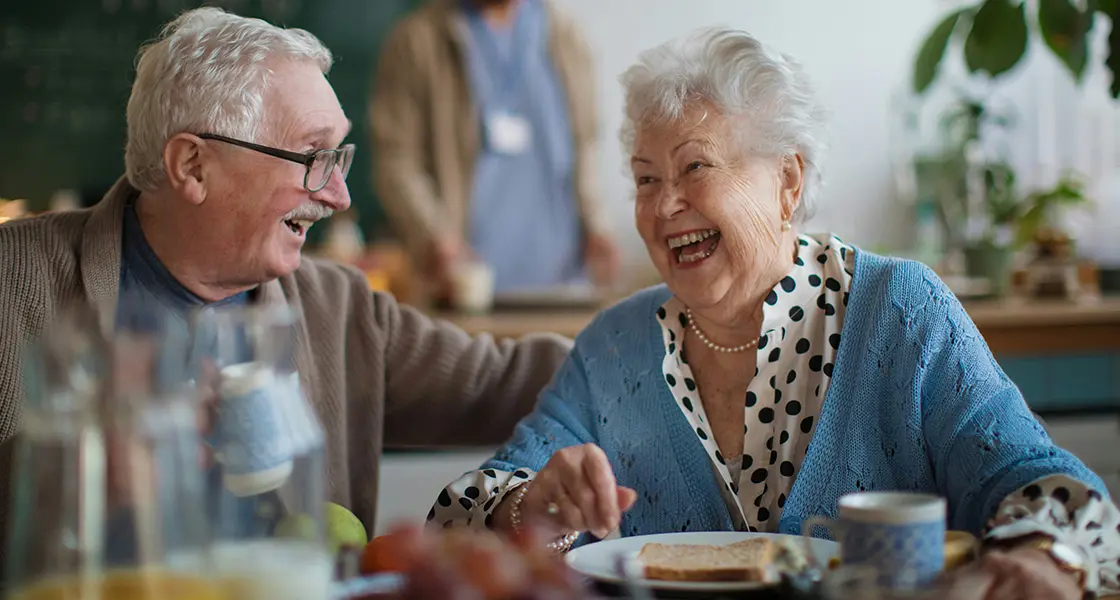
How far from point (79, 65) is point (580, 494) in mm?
5152

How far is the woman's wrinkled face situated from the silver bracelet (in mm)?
349

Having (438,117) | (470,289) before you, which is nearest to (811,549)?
(470,289)

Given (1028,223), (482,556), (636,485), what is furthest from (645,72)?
(1028,223)

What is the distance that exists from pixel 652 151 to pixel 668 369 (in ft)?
0.98

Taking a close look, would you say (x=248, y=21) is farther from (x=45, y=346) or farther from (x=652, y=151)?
(x=45, y=346)

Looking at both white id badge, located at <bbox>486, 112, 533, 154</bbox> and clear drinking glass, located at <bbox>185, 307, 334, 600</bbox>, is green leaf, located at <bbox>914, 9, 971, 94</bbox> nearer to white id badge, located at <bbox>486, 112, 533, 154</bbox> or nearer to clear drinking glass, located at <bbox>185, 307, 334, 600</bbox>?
clear drinking glass, located at <bbox>185, 307, 334, 600</bbox>

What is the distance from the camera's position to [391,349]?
1.91 meters

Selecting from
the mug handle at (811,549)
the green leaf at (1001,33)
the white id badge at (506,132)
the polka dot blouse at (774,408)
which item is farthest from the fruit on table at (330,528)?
the white id badge at (506,132)

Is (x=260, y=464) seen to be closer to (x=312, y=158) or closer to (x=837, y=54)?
(x=312, y=158)

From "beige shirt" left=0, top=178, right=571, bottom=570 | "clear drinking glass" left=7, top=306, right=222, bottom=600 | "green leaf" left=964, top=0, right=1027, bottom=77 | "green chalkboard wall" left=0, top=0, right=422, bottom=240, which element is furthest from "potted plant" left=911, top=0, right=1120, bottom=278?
"green chalkboard wall" left=0, top=0, right=422, bottom=240

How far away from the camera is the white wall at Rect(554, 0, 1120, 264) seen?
5.97 metres

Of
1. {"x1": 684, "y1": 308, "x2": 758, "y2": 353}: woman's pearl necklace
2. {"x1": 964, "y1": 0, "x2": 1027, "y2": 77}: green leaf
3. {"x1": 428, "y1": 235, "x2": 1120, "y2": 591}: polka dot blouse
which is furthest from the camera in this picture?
{"x1": 964, "y1": 0, "x2": 1027, "y2": 77}: green leaf

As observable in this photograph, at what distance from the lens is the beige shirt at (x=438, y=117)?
14.1 ft

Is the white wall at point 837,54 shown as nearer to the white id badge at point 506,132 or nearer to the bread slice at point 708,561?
the white id badge at point 506,132
